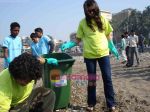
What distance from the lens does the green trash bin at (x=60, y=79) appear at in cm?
555

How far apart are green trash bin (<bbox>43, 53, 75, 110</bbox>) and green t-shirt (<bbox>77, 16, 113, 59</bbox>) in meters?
0.34

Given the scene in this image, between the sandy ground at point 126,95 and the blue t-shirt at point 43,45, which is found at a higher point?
the blue t-shirt at point 43,45

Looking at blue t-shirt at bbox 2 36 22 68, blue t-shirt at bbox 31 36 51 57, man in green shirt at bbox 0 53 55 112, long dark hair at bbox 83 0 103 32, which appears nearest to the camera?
man in green shirt at bbox 0 53 55 112

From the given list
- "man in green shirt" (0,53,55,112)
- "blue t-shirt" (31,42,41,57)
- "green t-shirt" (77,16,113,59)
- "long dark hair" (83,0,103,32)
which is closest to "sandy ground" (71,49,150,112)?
"green t-shirt" (77,16,113,59)

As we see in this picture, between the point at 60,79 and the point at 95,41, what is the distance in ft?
2.86

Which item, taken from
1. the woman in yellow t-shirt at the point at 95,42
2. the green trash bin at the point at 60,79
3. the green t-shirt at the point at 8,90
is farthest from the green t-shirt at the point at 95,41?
the green t-shirt at the point at 8,90

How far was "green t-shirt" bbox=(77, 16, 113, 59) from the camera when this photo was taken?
543 cm

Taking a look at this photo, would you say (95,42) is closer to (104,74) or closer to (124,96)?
(104,74)

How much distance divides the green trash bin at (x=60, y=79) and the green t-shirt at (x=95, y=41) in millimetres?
341

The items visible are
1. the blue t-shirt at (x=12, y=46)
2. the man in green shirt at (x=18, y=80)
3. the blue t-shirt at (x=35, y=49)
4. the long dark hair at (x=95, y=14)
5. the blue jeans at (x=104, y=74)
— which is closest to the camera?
the man in green shirt at (x=18, y=80)

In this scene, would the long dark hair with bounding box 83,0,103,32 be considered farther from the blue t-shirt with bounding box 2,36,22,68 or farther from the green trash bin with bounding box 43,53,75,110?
the blue t-shirt with bounding box 2,36,22,68

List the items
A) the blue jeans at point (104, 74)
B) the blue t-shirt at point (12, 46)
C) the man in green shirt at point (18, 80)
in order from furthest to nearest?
1. the blue t-shirt at point (12, 46)
2. the blue jeans at point (104, 74)
3. the man in green shirt at point (18, 80)

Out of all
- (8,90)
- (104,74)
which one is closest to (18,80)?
(8,90)

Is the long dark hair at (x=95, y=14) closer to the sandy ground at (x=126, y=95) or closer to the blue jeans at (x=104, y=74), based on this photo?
the blue jeans at (x=104, y=74)
